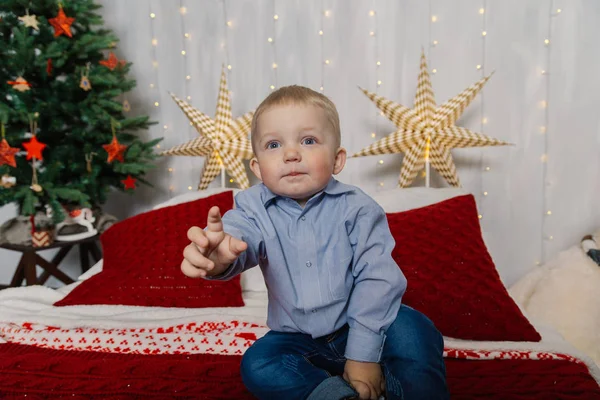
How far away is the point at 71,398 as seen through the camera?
92 centimetres

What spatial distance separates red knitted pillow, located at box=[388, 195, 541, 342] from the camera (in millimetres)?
1185

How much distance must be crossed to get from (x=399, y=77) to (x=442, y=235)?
3.07 ft

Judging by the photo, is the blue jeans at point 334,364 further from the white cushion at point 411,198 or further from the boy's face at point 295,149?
the white cushion at point 411,198

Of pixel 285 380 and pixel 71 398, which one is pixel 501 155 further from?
pixel 71 398

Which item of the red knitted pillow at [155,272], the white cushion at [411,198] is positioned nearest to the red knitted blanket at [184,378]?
the red knitted pillow at [155,272]

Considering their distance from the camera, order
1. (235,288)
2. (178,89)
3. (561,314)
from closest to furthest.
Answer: (235,288) < (561,314) < (178,89)

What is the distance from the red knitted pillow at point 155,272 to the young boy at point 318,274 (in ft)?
1.96

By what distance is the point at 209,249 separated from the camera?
27.7 inches

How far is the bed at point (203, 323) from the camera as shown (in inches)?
37.3

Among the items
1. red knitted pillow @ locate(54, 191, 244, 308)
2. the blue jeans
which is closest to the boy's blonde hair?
the blue jeans

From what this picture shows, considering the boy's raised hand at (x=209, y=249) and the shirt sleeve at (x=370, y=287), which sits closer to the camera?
the boy's raised hand at (x=209, y=249)

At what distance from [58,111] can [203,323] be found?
4.02 feet

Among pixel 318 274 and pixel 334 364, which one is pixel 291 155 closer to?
pixel 318 274

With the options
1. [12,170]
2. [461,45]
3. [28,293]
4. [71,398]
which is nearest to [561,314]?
[461,45]
